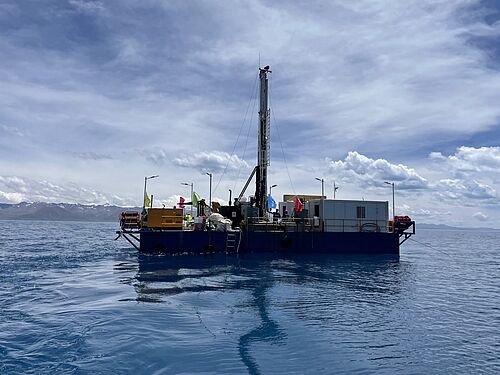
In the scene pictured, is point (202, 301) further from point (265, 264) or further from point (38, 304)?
point (265, 264)

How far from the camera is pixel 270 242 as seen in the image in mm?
46000

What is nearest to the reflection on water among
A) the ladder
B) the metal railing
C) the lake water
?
the lake water

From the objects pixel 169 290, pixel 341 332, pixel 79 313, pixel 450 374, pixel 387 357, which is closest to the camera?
pixel 450 374

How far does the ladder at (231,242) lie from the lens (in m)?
43.6

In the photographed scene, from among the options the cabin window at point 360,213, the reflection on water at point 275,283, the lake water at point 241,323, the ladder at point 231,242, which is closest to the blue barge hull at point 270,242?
the ladder at point 231,242

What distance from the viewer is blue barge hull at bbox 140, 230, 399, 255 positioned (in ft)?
137

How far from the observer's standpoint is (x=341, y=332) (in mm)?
16500

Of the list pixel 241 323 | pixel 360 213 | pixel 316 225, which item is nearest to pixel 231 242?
pixel 316 225

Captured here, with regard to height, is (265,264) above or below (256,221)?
below

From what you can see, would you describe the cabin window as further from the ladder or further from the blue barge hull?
the ladder

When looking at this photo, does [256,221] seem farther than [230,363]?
Yes

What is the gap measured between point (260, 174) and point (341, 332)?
34305 millimetres

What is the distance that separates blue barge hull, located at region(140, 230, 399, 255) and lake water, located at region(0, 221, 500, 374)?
891 centimetres

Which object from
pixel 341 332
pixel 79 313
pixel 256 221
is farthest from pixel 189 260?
pixel 341 332
